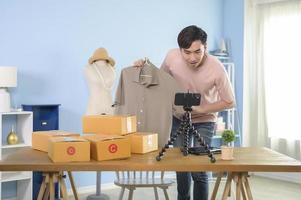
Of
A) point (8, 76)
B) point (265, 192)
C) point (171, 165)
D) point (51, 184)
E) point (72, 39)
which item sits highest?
point (72, 39)

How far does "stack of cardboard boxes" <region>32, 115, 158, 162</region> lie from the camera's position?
6.51 ft

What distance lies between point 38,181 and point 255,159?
2566 mm

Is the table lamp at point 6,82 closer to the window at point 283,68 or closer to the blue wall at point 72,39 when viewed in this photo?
the blue wall at point 72,39

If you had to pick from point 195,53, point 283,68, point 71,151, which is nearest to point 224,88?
point 195,53

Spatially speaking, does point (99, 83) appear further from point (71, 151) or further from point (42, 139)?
point (71, 151)

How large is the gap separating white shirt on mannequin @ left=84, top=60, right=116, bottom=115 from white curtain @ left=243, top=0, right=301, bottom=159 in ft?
7.78

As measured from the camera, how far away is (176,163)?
78.7 inches

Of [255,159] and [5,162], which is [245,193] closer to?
[255,159]

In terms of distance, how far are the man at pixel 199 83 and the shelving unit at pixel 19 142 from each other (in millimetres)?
1600

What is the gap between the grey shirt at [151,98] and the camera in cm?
279

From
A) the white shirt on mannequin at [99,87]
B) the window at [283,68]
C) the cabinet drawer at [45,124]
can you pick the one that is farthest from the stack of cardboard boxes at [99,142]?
the window at [283,68]

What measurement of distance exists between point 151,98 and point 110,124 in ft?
1.90

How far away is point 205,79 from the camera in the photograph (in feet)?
9.07

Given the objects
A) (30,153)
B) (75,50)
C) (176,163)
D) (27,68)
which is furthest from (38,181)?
(176,163)
